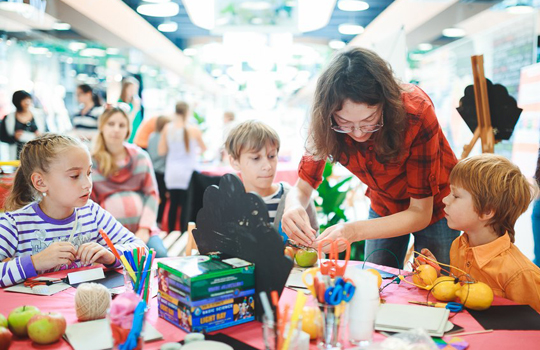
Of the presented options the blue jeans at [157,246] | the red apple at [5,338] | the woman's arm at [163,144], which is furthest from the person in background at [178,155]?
the red apple at [5,338]

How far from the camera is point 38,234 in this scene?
1.83 meters

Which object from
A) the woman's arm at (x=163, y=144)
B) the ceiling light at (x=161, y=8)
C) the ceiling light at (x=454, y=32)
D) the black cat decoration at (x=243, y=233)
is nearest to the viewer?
the black cat decoration at (x=243, y=233)

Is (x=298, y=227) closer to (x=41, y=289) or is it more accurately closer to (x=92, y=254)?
(x=92, y=254)

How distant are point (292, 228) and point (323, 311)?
2.11 ft

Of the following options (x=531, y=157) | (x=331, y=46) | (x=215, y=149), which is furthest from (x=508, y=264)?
(x=331, y=46)

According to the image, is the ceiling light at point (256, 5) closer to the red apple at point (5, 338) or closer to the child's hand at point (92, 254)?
the child's hand at point (92, 254)

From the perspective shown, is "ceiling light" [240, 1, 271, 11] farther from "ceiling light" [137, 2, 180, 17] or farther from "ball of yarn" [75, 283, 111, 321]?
"ball of yarn" [75, 283, 111, 321]

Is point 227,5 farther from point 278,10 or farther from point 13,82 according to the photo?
point 13,82

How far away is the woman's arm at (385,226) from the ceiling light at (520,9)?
13.0 ft

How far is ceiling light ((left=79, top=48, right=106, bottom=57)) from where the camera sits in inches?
303

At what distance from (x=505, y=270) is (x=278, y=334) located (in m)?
0.96

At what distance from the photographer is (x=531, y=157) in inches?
167

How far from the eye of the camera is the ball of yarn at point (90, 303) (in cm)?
125

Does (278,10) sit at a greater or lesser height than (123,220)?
greater
